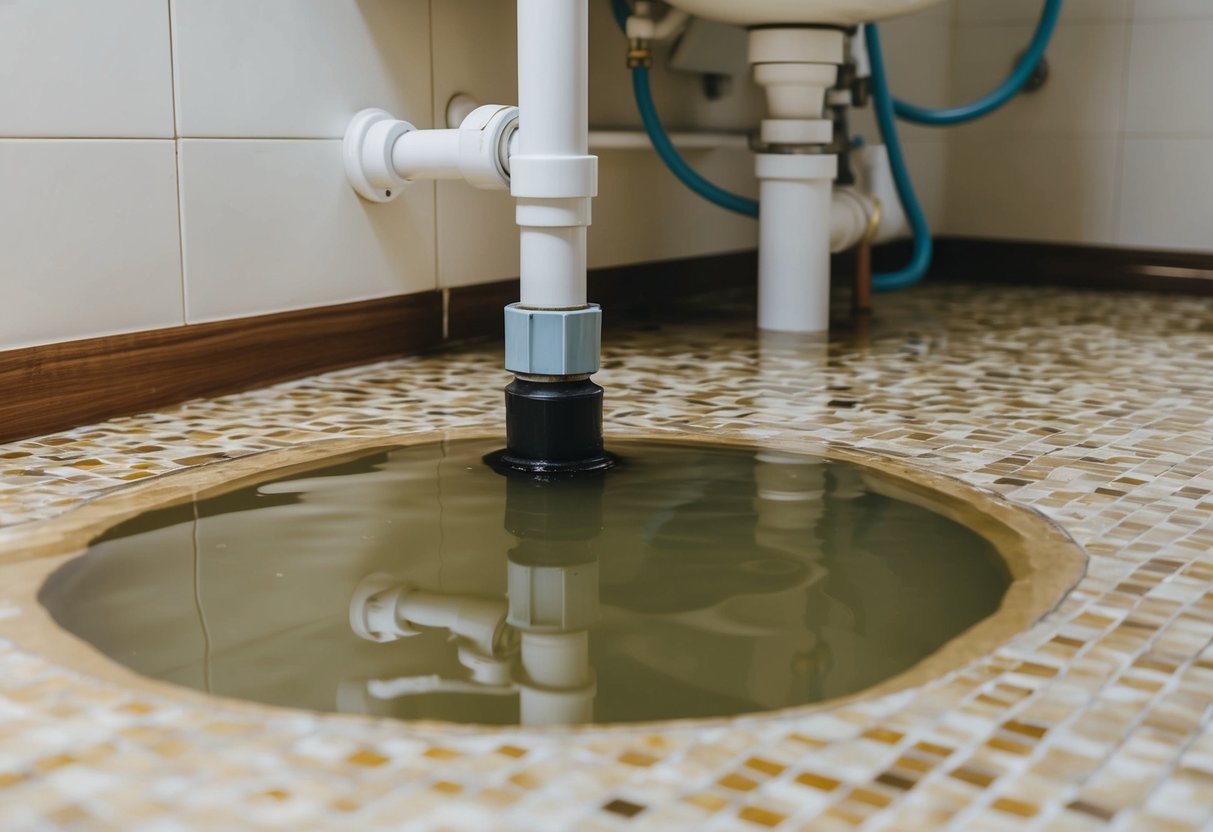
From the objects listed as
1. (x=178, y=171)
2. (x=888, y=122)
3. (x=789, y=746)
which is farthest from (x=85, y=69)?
(x=888, y=122)

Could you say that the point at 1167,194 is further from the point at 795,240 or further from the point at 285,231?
the point at 285,231

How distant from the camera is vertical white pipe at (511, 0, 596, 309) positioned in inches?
42.7

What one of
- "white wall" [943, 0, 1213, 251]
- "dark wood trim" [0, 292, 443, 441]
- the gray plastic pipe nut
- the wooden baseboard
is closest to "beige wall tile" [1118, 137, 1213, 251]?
"white wall" [943, 0, 1213, 251]

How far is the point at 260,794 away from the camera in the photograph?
0.56 metres

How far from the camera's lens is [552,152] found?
110cm

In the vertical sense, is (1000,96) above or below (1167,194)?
above

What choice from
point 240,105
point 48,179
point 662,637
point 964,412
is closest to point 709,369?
point 964,412

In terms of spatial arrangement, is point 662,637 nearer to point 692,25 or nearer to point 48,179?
point 48,179

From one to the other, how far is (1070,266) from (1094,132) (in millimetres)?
277

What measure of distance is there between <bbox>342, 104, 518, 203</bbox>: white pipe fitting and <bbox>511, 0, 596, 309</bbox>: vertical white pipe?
0.27 meters

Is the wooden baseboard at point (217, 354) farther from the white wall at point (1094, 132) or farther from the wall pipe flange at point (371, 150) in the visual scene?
the white wall at point (1094, 132)

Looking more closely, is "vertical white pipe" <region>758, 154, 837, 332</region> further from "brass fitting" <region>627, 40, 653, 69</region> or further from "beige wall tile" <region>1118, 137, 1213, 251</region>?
"beige wall tile" <region>1118, 137, 1213, 251</region>

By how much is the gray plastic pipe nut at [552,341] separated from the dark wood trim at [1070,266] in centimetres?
182

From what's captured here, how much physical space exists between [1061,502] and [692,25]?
1271mm
